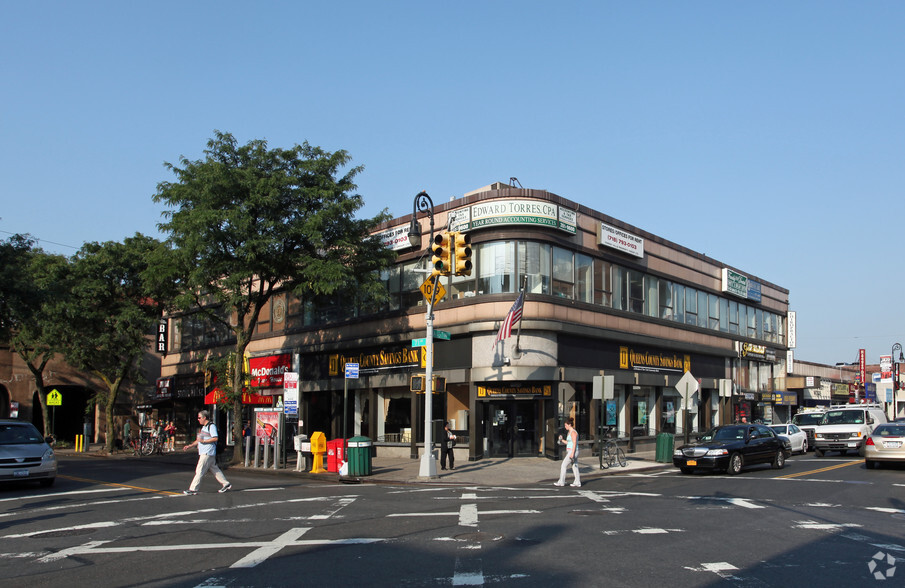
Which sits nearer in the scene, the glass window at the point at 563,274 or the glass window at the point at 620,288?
the glass window at the point at 563,274

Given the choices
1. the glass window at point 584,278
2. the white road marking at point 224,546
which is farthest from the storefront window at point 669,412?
the white road marking at point 224,546

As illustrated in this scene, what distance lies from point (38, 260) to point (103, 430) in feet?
64.8

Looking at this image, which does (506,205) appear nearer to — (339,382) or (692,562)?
(339,382)

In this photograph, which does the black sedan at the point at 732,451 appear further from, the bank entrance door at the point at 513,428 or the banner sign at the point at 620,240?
the banner sign at the point at 620,240

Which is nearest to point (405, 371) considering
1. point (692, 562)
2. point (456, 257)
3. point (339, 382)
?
point (339, 382)

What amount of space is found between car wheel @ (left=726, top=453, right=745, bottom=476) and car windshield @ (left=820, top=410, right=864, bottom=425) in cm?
1070

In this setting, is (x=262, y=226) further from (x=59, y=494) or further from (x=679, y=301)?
(x=679, y=301)

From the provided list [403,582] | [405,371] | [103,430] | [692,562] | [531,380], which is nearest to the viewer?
[403,582]

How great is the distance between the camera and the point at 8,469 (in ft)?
55.4

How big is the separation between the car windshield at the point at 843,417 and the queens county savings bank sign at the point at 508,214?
13865 millimetres

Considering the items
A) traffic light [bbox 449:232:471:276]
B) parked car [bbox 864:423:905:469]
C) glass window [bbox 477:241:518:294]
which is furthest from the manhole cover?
glass window [bbox 477:241:518:294]

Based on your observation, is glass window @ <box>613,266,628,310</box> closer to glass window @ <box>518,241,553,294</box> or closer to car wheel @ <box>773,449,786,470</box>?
glass window @ <box>518,241,553,294</box>

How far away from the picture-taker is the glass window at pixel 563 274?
27.4m

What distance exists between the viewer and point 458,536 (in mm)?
10547
